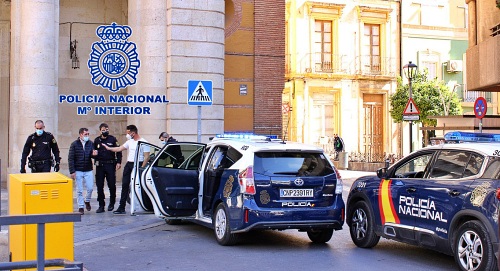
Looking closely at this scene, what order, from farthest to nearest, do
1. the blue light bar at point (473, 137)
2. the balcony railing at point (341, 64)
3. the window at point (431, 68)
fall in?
the window at point (431, 68) → the balcony railing at point (341, 64) → the blue light bar at point (473, 137)

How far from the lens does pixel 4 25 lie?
20656 millimetres

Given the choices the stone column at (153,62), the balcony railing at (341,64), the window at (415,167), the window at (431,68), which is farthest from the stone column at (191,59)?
the window at (431,68)

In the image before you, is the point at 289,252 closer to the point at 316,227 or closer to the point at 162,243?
the point at 316,227

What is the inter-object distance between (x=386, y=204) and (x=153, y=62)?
10829 millimetres

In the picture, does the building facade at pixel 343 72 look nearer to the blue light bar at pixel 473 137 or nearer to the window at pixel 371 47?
the window at pixel 371 47

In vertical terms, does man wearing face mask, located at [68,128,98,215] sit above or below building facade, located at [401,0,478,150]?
below

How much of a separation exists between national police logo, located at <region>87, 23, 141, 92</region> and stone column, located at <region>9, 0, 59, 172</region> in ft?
6.53

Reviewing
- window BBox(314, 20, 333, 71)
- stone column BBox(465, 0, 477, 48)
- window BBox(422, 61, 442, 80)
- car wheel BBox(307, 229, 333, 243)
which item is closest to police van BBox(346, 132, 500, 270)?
car wheel BBox(307, 229, 333, 243)

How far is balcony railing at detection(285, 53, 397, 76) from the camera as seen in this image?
42.1 m

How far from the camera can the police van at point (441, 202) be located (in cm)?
806

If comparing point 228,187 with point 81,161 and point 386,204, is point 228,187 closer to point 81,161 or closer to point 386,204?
point 386,204

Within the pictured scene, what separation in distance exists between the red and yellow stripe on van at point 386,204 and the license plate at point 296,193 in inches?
39.2

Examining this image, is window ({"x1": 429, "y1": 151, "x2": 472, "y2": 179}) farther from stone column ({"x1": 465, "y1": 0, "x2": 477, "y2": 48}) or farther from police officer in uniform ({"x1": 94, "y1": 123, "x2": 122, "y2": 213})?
stone column ({"x1": 465, "y1": 0, "x2": 477, "y2": 48})

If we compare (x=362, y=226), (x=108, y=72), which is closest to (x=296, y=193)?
(x=362, y=226)
